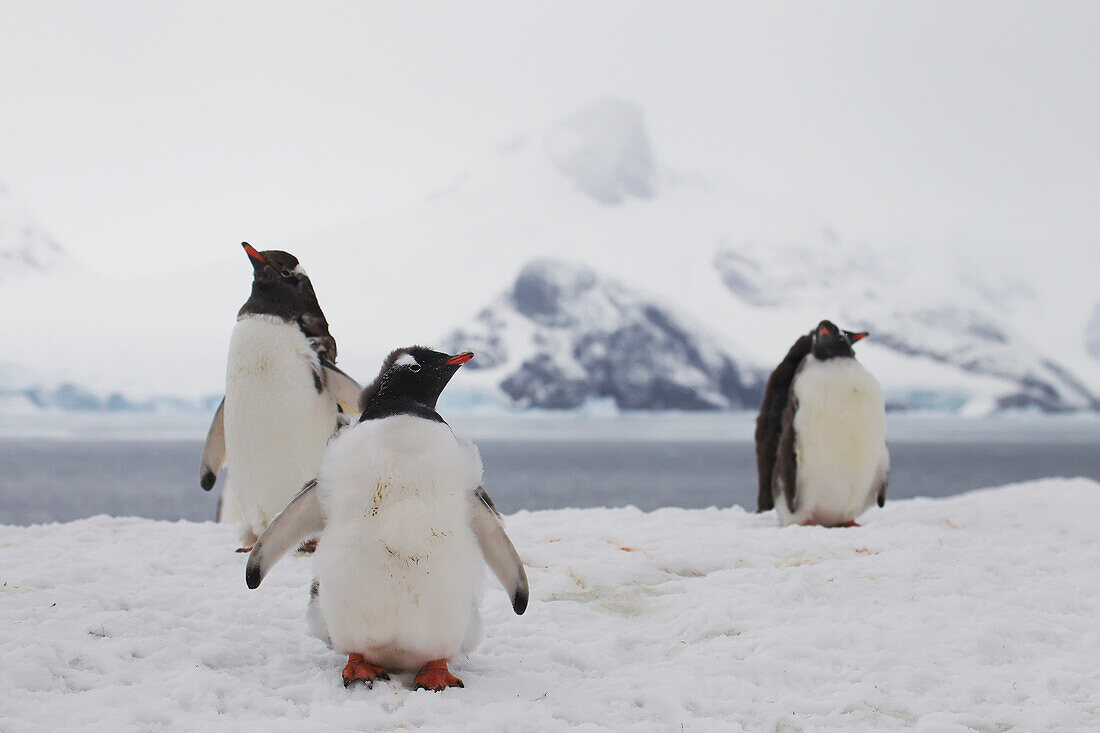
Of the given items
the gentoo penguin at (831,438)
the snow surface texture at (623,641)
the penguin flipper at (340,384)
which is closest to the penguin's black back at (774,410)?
the gentoo penguin at (831,438)

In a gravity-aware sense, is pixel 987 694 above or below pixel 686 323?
below

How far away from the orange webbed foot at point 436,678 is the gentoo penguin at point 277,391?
1.94m

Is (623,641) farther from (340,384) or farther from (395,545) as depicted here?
(340,384)

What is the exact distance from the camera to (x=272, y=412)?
167 inches

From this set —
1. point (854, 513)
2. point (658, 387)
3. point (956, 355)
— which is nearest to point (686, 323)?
point (658, 387)

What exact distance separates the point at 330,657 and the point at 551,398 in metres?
87.8

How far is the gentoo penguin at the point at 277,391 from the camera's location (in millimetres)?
4234

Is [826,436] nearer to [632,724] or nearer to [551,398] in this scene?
[632,724]

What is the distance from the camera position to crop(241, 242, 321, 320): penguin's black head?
4.29m

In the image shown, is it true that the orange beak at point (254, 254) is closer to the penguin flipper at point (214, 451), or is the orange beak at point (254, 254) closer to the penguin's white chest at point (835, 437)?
the penguin flipper at point (214, 451)

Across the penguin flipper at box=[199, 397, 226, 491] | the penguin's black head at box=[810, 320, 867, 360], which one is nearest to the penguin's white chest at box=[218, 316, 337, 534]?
the penguin flipper at box=[199, 397, 226, 491]

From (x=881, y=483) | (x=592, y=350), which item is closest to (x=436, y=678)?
(x=881, y=483)

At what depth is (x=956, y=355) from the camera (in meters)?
128

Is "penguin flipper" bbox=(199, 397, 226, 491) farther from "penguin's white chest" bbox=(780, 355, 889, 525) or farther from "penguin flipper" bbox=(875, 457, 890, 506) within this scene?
"penguin flipper" bbox=(875, 457, 890, 506)
